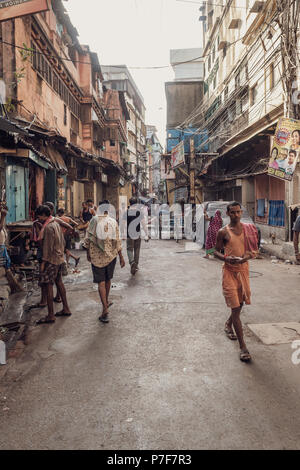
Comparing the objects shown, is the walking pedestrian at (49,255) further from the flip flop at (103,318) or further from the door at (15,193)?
the door at (15,193)

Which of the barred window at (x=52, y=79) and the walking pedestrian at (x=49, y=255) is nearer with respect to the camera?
the walking pedestrian at (x=49, y=255)

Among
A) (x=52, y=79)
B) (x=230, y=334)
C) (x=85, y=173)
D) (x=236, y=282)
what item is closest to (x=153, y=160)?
(x=85, y=173)

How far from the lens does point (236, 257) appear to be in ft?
14.1

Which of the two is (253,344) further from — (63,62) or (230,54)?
(230,54)

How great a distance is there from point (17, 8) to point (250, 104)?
47.1ft

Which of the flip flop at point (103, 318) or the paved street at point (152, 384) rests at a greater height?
the flip flop at point (103, 318)

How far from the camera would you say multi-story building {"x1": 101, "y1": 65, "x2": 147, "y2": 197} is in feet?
162

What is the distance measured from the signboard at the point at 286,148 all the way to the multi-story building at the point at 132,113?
3353cm

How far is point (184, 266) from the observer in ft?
34.9

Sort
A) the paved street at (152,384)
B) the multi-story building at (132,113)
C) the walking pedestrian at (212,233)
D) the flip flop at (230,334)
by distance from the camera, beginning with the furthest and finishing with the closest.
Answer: the multi-story building at (132,113)
the walking pedestrian at (212,233)
the flip flop at (230,334)
the paved street at (152,384)

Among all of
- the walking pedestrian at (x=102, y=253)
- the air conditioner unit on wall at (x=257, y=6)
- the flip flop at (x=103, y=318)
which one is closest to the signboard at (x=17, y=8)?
the walking pedestrian at (x=102, y=253)

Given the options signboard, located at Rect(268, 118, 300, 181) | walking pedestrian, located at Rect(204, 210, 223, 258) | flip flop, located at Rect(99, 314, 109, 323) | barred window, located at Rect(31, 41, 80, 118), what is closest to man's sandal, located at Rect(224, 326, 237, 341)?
walking pedestrian, located at Rect(204, 210, 223, 258)

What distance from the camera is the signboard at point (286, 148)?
441 inches
